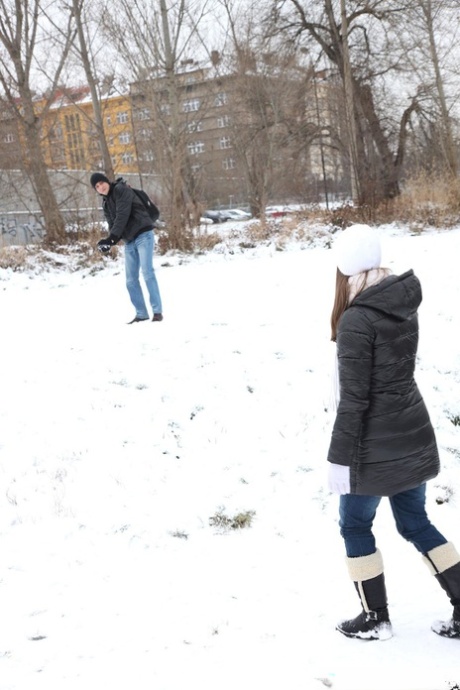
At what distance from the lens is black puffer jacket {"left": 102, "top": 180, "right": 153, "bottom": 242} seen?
6.92 meters

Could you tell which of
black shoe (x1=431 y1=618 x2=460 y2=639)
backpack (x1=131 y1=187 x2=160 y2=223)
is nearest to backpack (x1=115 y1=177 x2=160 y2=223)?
backpack (x1=131 y1=187 x2=160 y2=223)

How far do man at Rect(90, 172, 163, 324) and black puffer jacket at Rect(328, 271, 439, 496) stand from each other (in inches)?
193

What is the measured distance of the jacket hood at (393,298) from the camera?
234 cm

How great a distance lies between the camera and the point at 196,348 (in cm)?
662

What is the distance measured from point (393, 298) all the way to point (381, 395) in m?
0.38

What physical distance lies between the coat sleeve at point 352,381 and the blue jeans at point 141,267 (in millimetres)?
5000

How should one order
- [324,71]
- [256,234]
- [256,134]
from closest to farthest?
[256,234]
[324,71]
[256,134]

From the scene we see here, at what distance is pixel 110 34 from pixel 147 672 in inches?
771

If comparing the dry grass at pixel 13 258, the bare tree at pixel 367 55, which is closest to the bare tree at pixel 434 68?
the bare tree at pixel 367 55

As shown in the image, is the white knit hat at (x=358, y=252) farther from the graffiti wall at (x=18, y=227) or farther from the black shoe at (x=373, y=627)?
the graffiti wall at (x=18, y=227)

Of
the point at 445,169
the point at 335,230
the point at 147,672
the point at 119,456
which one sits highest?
the point at 445,169

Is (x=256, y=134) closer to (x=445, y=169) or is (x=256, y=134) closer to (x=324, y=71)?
(x=324, y=71)

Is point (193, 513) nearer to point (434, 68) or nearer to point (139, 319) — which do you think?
point (139, 319)

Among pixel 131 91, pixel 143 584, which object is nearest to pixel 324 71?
pixel 131 91
